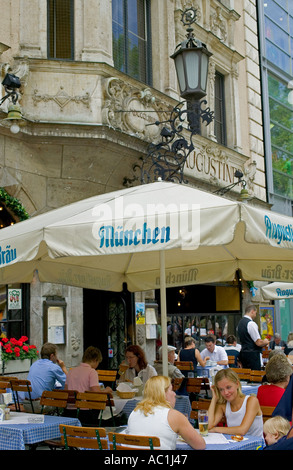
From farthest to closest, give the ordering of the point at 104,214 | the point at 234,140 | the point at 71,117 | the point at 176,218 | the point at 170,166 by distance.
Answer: the point at 234,140 < the point at 170,166 < the point at 71,117 < the point at 104,214 < the point at 176,218

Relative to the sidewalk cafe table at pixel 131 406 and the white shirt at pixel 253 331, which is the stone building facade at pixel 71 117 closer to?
the white shirt at pixel 253 331

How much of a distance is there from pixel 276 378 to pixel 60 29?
Result: 370 inches

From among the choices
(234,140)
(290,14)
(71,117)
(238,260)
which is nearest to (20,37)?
(71,117)

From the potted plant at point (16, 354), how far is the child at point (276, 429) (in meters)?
7.20

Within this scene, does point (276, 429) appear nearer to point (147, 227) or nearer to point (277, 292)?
point (147, 227)

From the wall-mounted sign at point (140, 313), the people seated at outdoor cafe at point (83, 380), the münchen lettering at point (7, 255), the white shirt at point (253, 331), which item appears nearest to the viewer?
the münchen lettering at point (7, 255)

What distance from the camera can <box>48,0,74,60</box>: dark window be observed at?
13.0 metres

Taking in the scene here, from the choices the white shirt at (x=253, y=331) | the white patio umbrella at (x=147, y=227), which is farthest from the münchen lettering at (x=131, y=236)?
the white shirt at (x=253, y=331)

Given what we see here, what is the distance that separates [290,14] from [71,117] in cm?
1897

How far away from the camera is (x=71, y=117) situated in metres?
12.3

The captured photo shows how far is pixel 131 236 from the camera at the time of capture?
5664mm

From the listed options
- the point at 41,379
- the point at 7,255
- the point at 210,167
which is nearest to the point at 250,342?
the point at 41,379

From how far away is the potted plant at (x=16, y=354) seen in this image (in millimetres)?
10977
